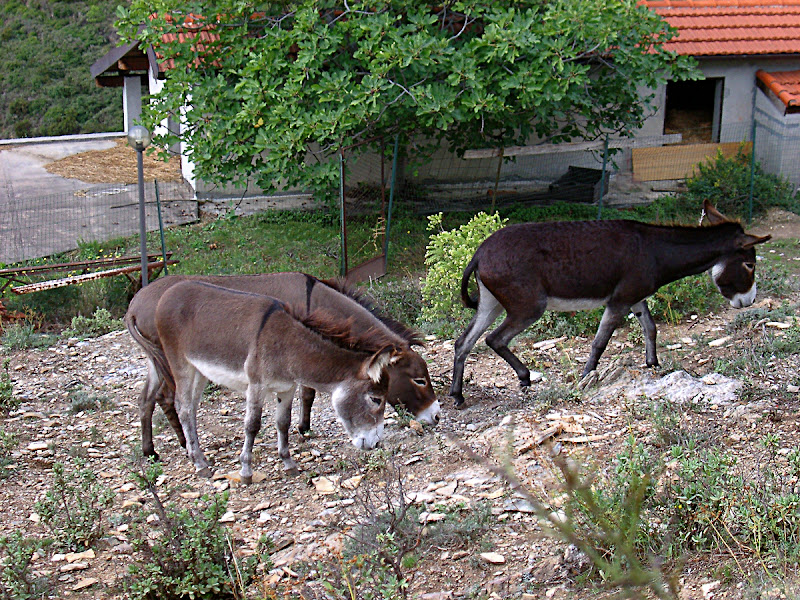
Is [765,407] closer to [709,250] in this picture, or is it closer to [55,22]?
[709,250]

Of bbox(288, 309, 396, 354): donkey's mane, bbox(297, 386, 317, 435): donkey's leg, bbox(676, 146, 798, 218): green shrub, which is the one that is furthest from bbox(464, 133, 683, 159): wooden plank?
bbox(288, 309, 396, 354): donkey's mane

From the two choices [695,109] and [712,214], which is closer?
[712,214]

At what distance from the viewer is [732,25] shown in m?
16.0

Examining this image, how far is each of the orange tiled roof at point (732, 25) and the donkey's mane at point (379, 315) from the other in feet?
35.5

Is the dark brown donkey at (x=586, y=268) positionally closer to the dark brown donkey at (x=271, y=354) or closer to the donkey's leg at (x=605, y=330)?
the donkey's leg at (x=605, y=330)

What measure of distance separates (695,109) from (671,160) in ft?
5.70

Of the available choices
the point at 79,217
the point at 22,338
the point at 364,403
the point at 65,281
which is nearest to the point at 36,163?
the point at 79,217

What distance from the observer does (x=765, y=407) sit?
577cm

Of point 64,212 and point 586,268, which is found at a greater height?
point 586,268

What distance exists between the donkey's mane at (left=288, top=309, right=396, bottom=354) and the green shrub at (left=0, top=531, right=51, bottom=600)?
7.45 ft

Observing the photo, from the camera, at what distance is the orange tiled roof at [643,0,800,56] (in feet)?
50.3

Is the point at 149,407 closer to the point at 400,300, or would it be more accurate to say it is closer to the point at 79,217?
the point at 400,300

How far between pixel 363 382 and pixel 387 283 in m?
5.36

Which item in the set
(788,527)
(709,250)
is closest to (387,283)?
(709,250)
